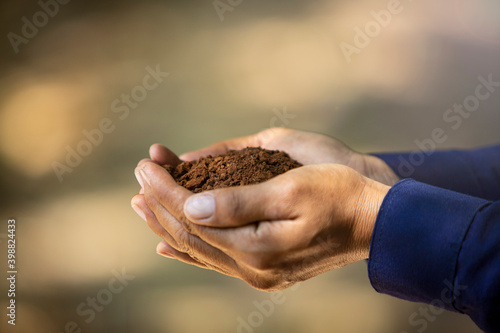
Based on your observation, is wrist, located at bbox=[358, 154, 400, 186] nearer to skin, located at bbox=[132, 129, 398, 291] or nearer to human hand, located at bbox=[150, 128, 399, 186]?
human hand, located at bbox=[150, 128, 399, 186]

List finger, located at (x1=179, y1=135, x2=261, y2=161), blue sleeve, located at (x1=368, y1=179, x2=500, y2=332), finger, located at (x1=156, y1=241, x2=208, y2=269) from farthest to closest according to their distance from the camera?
finger, located at (x1=179, y1=135, x2=261, y2=161) → finger, located at (x1=156, y1=241, x2=208, y2=269) → blue sleeve, located at (x1=368, y1=179, x2=500, y2=332)

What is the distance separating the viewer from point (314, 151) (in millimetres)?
809

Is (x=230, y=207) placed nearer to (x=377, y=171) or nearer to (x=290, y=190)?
(x=290, y=190)

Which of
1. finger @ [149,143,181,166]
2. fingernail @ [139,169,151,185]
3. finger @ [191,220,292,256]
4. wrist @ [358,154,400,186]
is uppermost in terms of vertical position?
finger @ [149,143,181,166]

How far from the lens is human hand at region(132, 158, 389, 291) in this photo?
470 mm

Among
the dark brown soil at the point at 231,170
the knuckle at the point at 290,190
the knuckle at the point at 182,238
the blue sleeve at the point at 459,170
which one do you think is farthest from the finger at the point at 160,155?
the blue sleeve at the point at 459,170

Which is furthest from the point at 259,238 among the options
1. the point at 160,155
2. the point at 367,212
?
the point at 160,155

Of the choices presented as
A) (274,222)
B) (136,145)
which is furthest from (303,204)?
(136,145)

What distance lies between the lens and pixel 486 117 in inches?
50.9

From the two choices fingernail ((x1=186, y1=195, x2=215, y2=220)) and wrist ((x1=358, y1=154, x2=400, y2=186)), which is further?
wrist ((x1=358, y1=154, x2=400, y2=186))

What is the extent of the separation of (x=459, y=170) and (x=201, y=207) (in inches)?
24.2

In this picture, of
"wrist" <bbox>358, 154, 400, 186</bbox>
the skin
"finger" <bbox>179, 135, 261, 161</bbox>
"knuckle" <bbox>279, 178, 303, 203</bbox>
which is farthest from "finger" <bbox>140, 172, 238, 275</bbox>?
"wrist" <bbox>358, 154, 400, 186</bbox>

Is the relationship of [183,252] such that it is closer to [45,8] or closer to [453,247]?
[453,247]

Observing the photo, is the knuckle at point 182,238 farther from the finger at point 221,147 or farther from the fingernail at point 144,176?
the finger at point 221,147
